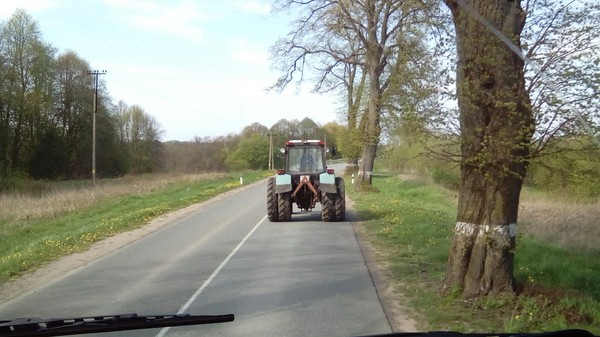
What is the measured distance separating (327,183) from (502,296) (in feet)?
35.9

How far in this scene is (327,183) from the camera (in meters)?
17.9

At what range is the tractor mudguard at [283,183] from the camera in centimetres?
1805

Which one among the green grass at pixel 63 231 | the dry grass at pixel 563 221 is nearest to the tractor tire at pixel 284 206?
the green grass at pixel 63 231

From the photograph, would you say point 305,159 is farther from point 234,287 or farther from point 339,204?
point 234,287

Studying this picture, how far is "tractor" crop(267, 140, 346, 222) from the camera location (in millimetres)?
17906

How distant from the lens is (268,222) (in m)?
18.0

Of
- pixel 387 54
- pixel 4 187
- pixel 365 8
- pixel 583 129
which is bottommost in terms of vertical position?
pixel 4 187

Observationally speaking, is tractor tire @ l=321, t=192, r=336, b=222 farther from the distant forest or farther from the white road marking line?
the distant forest

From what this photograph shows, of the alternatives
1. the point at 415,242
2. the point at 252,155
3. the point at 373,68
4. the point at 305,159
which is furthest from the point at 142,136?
the point at 415,242

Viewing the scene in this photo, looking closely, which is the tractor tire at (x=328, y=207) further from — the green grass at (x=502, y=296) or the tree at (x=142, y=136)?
the tree at (x=142, y=136)

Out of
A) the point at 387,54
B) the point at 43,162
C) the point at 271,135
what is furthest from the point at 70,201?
the point at 271,135

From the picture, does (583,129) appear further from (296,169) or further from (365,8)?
(365,8)

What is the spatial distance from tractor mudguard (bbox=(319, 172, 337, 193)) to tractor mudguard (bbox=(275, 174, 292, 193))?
1.02 m

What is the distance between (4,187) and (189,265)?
128 feet
